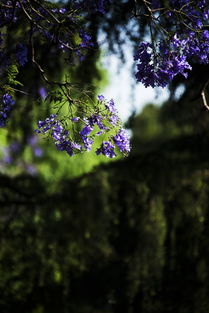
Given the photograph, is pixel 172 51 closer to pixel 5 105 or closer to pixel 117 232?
pixel 5 105

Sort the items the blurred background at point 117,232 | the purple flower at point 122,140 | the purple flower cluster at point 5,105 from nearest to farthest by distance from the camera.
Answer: the purple flower at point 122,140
the purple flower cluster at point 5,105
the blurred background at point 117,232

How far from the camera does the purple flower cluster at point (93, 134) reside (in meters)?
2.28

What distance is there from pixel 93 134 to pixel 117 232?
3.40m

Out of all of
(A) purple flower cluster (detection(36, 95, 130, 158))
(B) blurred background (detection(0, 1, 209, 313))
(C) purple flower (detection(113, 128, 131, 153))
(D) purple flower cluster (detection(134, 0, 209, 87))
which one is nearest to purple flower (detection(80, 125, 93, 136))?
(A) purple flower cluster (detection(36, 95, 130, 158))

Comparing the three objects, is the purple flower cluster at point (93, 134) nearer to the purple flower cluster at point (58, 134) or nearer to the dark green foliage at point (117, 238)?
the purple flower cluster at point (58, 134)

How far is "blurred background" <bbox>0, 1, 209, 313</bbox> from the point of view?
510 cm

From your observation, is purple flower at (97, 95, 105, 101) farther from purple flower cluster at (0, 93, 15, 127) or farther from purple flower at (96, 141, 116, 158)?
purple flower cluster at (0, 93, 15, 127)

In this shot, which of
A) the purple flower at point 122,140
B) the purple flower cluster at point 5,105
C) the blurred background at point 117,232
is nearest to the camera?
the purple flower at point 122,140

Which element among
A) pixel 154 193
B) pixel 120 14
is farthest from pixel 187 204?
pixel 120 14

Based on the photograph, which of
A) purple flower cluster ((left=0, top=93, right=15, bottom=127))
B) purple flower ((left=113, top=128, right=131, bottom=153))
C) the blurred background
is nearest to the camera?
purple flower ((left=113, top=128, right=131, bottom=153))

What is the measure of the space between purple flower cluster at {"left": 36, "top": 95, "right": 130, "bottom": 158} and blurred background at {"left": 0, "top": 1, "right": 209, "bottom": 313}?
88.0 inches

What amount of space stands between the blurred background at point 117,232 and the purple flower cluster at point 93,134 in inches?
88.0

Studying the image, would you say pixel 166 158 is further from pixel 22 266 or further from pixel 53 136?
pixel 53 136

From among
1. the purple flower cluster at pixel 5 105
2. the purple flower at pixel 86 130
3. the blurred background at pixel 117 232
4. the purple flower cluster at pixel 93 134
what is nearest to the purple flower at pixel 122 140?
the purple flower cluster at pixel 93 134
